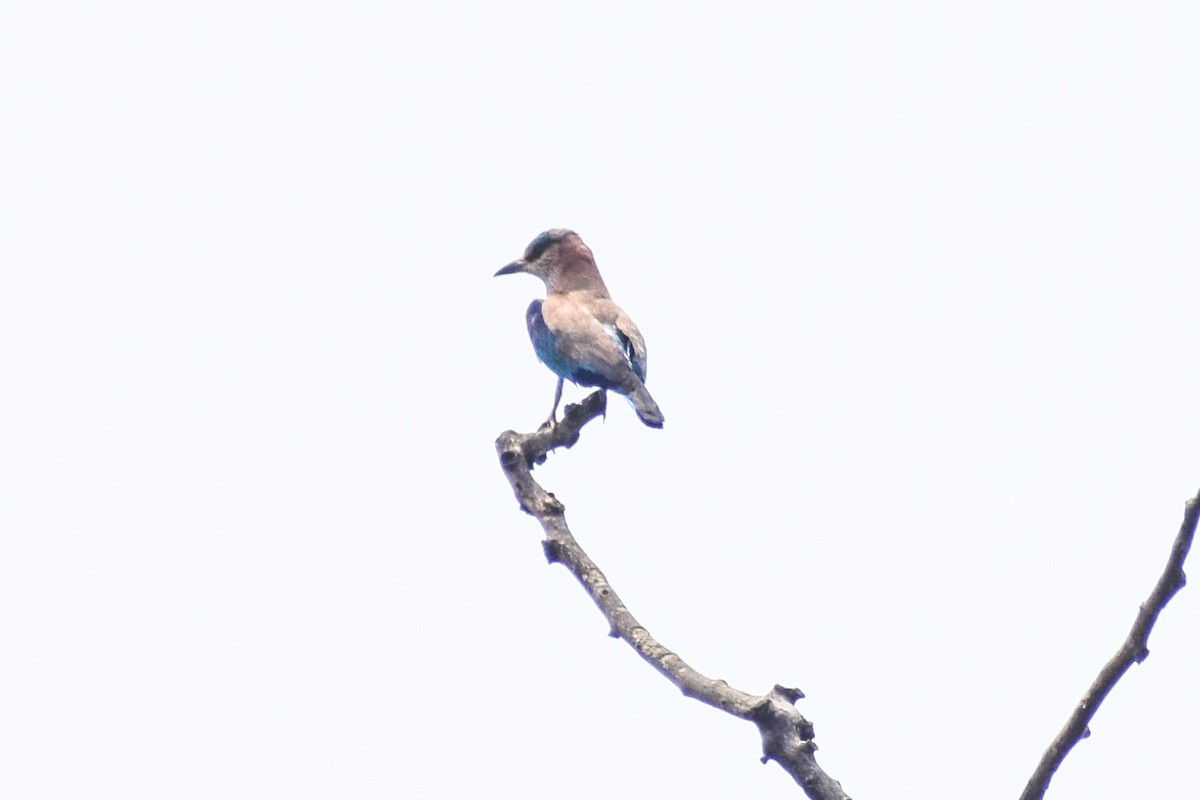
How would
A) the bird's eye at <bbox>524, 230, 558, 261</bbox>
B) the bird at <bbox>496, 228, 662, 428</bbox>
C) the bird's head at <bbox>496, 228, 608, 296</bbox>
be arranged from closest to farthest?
the bird at <bbox>496, 228, 662, 428</bbox> → the bird's head at <bbox>496, 228, 608, 296</bbox> → the bird's eye at <bbox>524, 230, 558, 261</bbox>

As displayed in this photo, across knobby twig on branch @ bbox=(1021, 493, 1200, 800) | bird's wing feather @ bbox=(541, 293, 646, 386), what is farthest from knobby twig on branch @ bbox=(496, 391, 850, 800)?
bird's wing feather @ bbox=(541, 293, 646, 386)

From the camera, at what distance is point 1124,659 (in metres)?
3.31

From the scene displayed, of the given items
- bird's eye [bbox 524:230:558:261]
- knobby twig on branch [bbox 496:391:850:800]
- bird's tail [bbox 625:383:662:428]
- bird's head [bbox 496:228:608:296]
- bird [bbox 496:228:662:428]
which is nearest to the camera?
knobby twig on branch [bbox 496:391:850:800]

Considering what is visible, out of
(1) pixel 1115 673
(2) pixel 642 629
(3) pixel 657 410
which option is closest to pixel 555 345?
(3) pixel 657 410

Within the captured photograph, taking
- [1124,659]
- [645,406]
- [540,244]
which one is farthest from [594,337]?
[1124,659]

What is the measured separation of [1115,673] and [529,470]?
2.60 metres

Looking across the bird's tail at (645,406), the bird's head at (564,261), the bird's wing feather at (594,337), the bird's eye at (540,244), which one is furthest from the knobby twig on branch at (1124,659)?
the bird's eye at (540,244)

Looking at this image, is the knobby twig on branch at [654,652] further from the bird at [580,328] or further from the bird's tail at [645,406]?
the bird at [580,328]

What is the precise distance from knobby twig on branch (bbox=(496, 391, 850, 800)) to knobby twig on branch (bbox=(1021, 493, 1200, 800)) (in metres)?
0.53

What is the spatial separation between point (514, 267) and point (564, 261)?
0.48m

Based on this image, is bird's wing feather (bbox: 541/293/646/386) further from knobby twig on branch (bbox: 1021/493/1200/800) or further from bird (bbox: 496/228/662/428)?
knobby twig on branch (bbox: 1021/493/1200/800)

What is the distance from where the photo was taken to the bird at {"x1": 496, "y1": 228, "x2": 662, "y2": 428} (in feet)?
24.5

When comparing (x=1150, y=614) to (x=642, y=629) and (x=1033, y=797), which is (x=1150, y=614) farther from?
(x=642, y=629)

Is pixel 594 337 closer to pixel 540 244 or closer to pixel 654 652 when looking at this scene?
pixel 540 244
